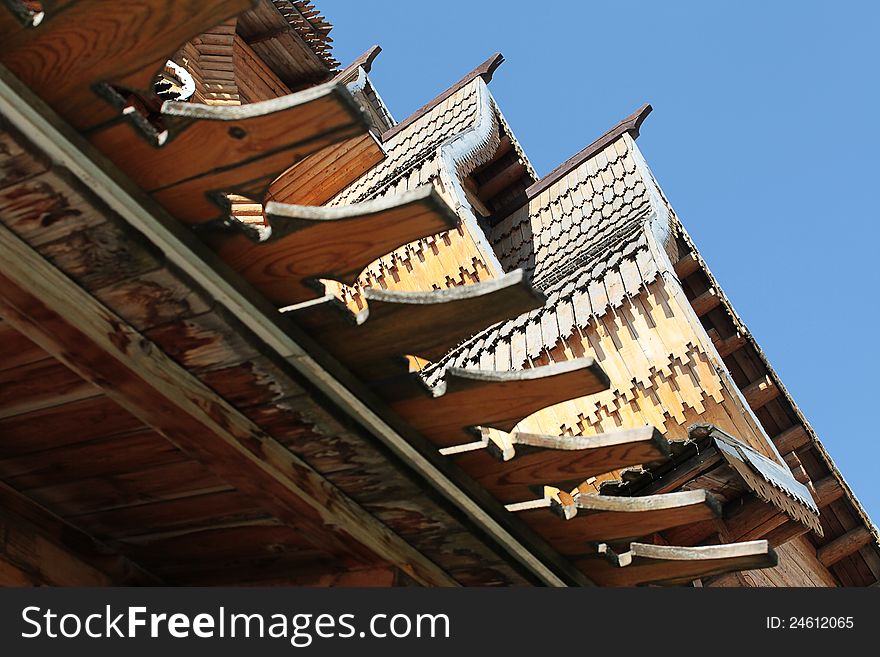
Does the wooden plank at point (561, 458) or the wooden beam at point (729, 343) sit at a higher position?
the wooden beam at point (729, 343)

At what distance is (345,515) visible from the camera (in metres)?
3.07

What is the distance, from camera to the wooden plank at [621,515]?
3311 mm

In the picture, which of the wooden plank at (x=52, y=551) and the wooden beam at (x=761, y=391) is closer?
the wooden plank at (x=52, y=551)

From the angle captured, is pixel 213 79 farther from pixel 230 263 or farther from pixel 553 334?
pixel 230 263

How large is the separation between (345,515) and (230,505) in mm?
440

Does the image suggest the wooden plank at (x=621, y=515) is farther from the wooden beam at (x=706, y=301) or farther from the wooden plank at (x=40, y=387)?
the wooden beam at (x=706, y=301)

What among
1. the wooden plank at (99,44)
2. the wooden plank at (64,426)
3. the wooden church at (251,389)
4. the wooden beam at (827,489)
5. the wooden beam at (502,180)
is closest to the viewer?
the wooden plank at (99,44)

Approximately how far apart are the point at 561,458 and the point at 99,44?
170 cm

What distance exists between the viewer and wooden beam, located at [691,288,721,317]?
705cm

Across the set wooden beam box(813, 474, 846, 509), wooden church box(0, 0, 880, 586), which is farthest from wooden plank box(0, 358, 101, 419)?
wooden beam box(813, 474, 846, 509)

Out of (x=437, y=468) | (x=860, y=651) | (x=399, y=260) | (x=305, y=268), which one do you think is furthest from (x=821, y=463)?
(x=305, y=268)

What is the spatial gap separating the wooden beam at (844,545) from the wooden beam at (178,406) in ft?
17.0

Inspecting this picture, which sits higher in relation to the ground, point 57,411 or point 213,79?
point 213,79

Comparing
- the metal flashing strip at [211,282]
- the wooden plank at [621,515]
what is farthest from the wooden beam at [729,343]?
the metal flashing strip at [211,282]
